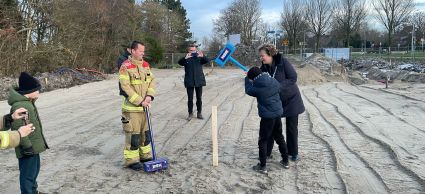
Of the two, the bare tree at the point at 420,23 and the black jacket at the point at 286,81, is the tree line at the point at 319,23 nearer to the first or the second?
the bare tree at the point at 420,23

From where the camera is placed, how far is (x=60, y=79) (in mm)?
21828

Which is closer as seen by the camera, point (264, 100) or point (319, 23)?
point (264, 100)

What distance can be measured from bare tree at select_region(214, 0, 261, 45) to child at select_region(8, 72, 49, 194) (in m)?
58.4

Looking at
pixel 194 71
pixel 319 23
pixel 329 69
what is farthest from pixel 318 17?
pixel 194 71

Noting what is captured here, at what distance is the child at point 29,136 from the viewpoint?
492cm

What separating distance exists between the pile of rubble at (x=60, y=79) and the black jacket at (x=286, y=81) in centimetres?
1290

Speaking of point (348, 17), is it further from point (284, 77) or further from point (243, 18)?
point (284, 77)

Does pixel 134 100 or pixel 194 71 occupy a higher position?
pixel 194 71

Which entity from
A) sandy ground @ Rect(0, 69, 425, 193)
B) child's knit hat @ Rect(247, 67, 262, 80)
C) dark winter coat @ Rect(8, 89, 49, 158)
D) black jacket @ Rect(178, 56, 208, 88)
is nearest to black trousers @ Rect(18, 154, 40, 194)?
dark winter coat @ Rect(8, 89, 49, 158)

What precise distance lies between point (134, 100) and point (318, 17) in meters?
56.9

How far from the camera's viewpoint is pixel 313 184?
5871 millimetres

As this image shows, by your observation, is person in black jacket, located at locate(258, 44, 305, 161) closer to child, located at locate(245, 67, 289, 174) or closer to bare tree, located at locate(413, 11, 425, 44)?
child, located at locate(245, 67, 289, 174)

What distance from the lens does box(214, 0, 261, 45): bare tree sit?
63406 mm

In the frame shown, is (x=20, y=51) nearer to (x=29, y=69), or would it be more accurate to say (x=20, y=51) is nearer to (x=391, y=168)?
(x=29, y=69)
